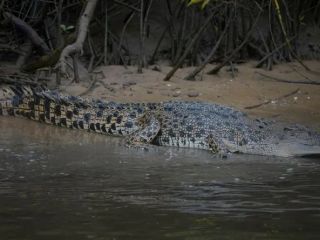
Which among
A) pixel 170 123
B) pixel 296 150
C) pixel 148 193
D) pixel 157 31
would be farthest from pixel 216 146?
pixel 157 31

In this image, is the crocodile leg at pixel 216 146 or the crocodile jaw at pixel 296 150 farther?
the crocodile leg at pixel 216 146

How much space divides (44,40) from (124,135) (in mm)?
3216

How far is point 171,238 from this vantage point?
3.70 metres

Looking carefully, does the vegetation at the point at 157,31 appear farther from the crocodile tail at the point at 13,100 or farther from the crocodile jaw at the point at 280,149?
the crocodile jaw at the point at 280,149

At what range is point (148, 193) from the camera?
4809mm

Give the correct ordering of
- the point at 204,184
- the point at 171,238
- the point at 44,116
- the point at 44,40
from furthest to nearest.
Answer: the point at 44,40 → the point at 44,116 → the point at 204,184 → the point at 171,238

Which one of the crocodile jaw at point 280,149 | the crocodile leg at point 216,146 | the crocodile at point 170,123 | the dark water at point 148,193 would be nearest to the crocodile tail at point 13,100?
the crocodile at point 170,123

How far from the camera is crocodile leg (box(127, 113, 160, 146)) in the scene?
7205 mm

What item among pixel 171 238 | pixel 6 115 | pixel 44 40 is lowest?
pixel 171 238

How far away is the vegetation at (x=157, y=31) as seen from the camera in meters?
9.81

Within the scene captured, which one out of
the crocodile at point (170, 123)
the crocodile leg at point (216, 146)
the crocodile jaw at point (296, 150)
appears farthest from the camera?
the crocodile leg at point (216, 146)

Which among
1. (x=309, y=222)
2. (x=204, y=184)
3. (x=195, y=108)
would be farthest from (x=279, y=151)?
(x=309, y=222)

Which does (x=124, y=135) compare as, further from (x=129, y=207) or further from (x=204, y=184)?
(x=129, y=207)

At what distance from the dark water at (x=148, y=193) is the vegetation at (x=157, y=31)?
3014 mm
